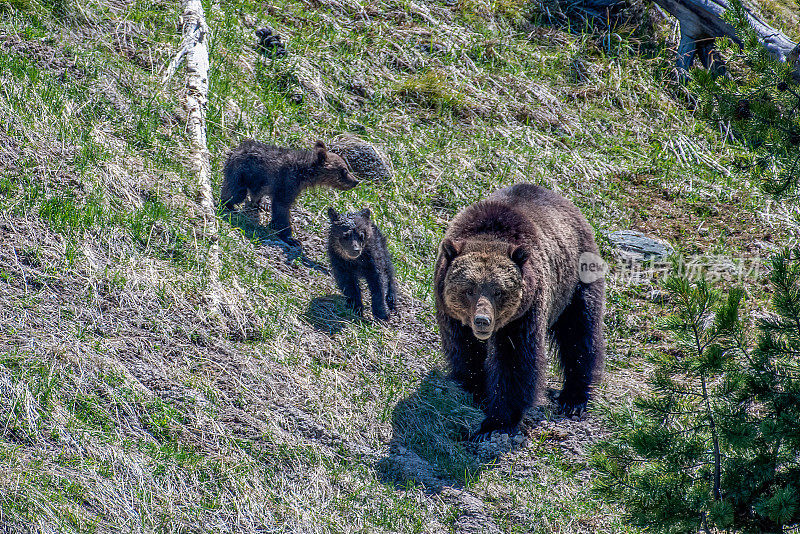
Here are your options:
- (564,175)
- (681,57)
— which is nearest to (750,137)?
(564,175)

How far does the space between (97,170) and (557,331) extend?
4.05 m

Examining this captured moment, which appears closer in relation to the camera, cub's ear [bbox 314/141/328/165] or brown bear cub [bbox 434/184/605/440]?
brown bear cub [bbox 434/184/605/440]

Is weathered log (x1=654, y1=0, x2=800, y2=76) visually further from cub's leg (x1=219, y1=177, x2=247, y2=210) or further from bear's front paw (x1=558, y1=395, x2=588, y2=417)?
cub's leg (x1=219, y1=177, x2=247, y2=210)

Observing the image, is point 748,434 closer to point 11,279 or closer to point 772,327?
point 772,327

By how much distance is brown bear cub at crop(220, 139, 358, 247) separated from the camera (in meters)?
6.79

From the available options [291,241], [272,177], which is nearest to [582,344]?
[291,241]

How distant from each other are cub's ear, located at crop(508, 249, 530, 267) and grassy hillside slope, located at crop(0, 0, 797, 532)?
1.28 metres

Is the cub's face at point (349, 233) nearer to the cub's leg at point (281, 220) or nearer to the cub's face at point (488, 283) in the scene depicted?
the cub's leg at point (281, 220)

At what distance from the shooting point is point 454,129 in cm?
931

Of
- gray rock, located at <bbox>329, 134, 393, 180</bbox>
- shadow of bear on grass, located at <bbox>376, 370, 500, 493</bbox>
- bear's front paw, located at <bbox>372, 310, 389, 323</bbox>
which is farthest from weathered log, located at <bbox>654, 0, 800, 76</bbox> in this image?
shadow of bear on grass, located at <bbox>376, 370, 500, 493</bbox>

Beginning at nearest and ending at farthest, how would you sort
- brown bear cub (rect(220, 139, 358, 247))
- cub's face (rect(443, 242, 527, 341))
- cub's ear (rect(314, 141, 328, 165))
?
cub's face (rect(443, 242, 527, 341)) → brown bear cub (rect(220, 139, 358, 247)) → cub's ear (rect(314, 141, 328, 165))

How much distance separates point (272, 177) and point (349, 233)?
1.20 m

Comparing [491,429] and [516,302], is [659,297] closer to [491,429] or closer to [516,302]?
[491,429]

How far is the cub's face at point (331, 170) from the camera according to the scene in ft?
23.5
